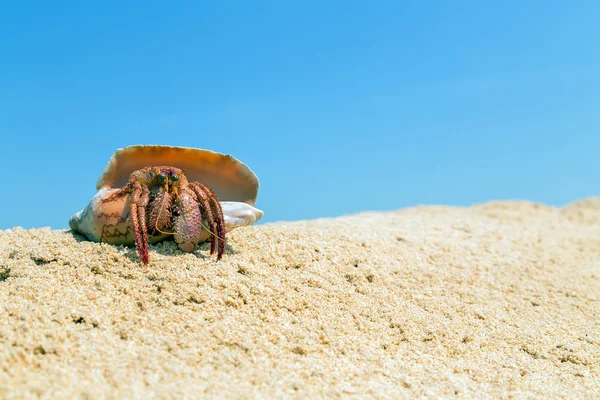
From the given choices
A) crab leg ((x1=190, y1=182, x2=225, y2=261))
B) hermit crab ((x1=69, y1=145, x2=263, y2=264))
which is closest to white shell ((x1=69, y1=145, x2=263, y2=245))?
hermit crab ((x1=69, y1=145, x2=263, y2=264))

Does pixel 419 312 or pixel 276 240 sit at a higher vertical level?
pixel 276 240

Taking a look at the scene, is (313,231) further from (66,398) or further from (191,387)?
(66,398)

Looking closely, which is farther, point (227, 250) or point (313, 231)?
point (313, 231)

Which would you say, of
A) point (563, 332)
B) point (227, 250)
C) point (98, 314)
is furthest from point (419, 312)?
point (98, 314)

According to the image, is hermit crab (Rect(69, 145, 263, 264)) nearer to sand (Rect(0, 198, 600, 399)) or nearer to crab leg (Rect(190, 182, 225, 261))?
crab leg (Rect(190, 182, 225, 261))

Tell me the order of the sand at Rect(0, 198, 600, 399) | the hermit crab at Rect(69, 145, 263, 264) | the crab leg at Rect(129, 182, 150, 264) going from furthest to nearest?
the hermit crab at Rect(69, 145, 263, 264)
the crab leg at Rect(129, 182, 150, 264)
the sand at Rect(0, 198, 600, 399)

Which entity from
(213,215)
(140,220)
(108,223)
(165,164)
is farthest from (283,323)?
(165,164)

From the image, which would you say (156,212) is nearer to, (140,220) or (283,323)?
(140,220)
